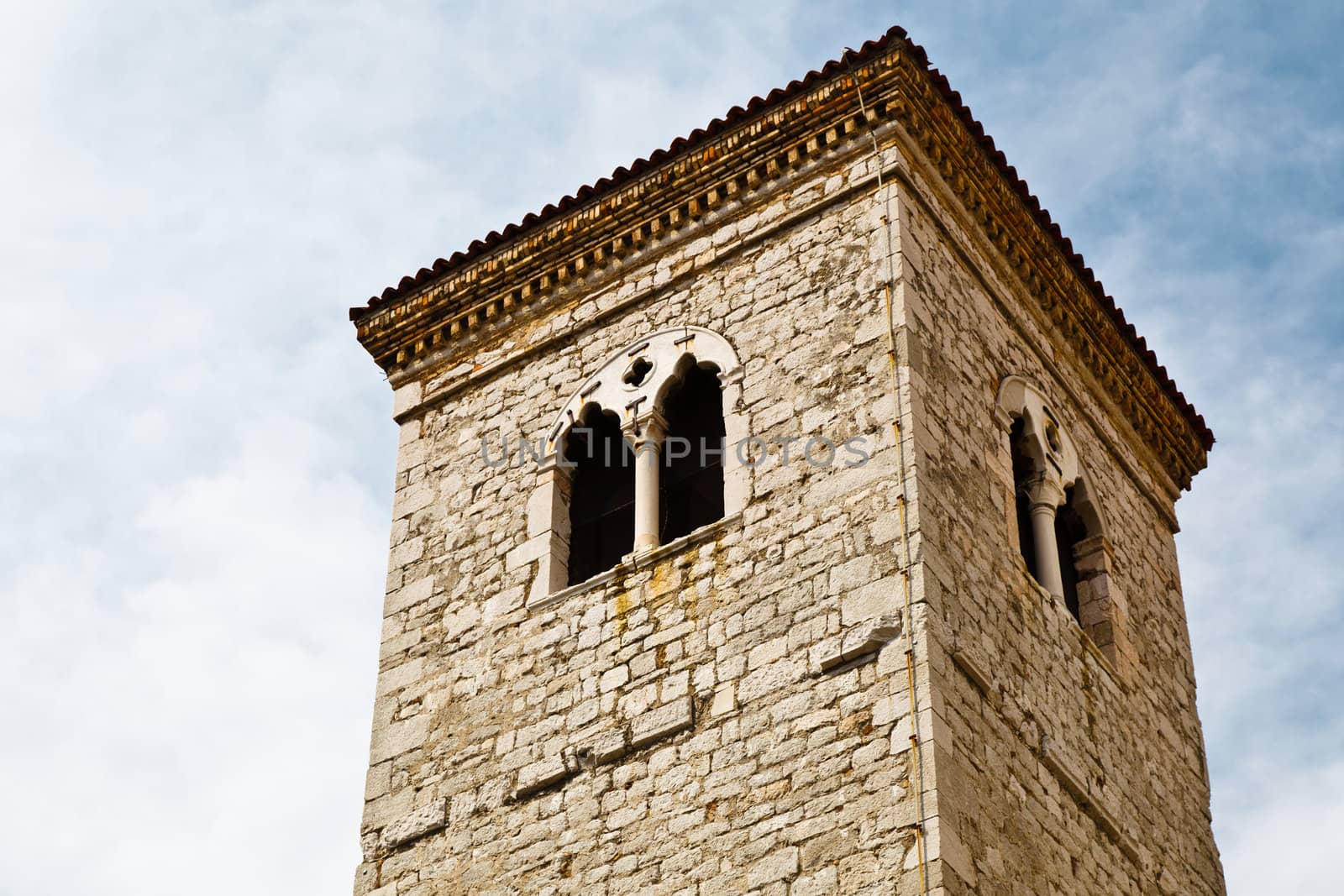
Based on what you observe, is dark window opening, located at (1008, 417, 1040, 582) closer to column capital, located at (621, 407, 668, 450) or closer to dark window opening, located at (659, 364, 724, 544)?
dark window opening, located at (659, 364, 724, 544)

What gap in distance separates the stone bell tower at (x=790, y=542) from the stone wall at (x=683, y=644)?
0.02 m

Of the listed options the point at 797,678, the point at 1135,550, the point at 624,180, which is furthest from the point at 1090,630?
the point at 624,180

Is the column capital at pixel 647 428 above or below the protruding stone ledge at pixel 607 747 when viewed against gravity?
above

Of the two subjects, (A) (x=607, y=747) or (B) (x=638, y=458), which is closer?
(A) (x=607, y=747)

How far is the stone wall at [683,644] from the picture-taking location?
11773 mm

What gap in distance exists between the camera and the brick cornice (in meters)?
14.6

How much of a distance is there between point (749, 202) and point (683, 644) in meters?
3.38

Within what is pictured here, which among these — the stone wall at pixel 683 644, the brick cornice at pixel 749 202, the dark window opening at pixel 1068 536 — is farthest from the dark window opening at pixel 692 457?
the dark window opening at pixel 1068 536

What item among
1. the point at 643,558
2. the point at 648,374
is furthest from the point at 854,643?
the point at 648,374

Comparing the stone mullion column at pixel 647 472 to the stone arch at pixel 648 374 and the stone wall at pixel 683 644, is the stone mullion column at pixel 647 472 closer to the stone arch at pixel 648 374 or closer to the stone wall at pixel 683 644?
the stone arch at pixel 648 374

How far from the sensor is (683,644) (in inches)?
504

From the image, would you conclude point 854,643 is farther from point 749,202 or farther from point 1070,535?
point 749,202

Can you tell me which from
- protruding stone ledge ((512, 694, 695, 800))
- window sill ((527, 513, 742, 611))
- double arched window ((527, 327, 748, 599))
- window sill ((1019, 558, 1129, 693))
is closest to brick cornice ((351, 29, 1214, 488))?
double arched window ((527, 327, 748, 599))

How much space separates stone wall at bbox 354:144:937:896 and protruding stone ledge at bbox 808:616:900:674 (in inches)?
0.6
